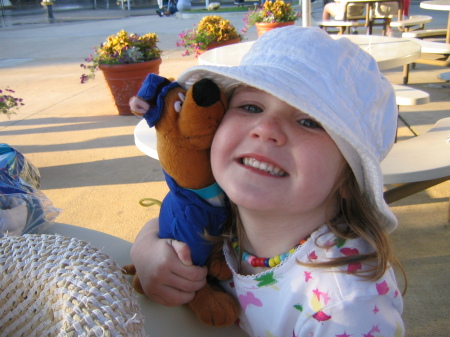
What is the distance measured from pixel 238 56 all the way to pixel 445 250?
1.74 metres

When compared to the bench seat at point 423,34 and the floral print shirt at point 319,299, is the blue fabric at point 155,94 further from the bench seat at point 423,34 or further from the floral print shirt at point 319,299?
the bench seat at point 423,34

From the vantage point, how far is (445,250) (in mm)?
2537

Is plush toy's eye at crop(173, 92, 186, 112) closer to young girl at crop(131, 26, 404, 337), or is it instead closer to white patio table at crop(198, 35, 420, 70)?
young girl at crop(131, 26, 404, 337)

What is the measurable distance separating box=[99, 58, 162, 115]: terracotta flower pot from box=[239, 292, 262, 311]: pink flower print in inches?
166

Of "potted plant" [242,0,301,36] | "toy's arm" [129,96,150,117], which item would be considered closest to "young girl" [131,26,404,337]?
"toy's arm" [129,96,150,117]

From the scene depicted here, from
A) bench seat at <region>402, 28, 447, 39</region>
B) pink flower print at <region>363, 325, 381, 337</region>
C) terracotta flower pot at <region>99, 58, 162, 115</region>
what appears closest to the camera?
pink flower print at <region>363, 325, 381, 337</region>

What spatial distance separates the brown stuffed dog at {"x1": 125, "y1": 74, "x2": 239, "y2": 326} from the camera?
110 centimetres

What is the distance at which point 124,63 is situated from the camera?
507 cm

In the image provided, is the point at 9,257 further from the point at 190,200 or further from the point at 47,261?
the point at 190,200

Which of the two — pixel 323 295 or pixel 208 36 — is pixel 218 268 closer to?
pixel 323 295

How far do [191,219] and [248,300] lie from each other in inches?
9.8

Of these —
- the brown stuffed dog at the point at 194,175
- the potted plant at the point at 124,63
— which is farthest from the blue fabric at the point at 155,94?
the potted plant at the point at 124,63

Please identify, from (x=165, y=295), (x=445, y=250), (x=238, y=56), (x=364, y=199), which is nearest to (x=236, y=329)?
(x=165, y=295)

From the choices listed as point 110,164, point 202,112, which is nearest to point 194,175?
point 202,112
